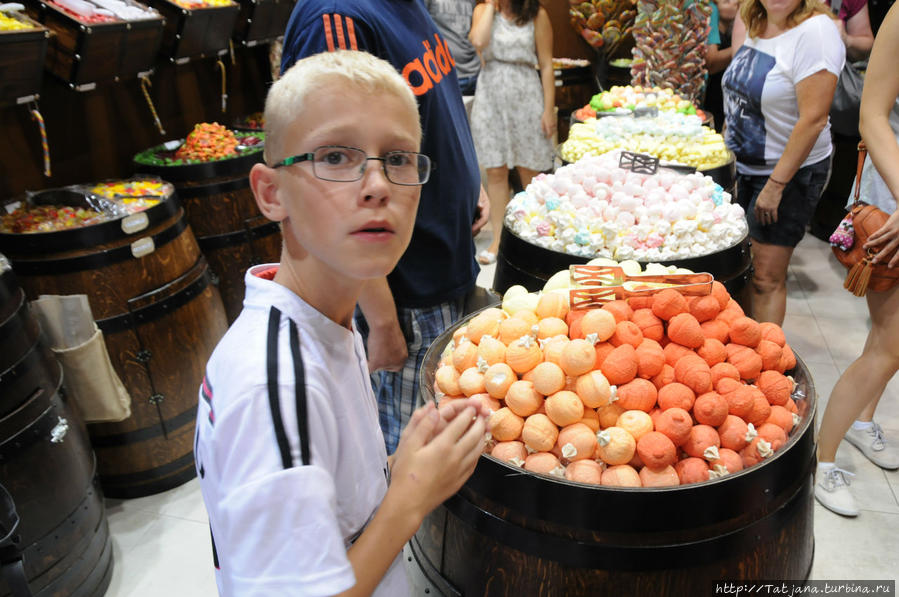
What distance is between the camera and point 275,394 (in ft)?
2.47

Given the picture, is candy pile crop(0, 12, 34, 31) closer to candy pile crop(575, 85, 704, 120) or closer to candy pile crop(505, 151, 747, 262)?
candy pile crop(505, 151, 747, 262)

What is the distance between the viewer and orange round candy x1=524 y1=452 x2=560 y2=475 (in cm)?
117

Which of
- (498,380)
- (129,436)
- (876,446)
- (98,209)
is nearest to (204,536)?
(129,436)

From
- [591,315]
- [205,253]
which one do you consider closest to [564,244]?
[591,315]

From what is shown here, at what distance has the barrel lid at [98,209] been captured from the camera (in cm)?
232

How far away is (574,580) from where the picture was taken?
109 cm

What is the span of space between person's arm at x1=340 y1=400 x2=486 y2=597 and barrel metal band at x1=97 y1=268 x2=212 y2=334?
1973 millimetres

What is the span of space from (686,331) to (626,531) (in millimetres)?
462

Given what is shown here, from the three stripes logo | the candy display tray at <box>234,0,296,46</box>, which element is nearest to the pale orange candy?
the three stripes logo

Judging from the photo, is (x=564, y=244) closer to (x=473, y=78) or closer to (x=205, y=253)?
(x=205, y=253)

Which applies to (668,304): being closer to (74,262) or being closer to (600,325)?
(600,325)

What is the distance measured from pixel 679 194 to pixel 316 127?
69.2 inches

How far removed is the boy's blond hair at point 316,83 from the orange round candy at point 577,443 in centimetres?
66

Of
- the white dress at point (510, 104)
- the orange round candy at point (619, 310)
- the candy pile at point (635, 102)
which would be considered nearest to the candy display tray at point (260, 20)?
the white dress at point (510, 104)
